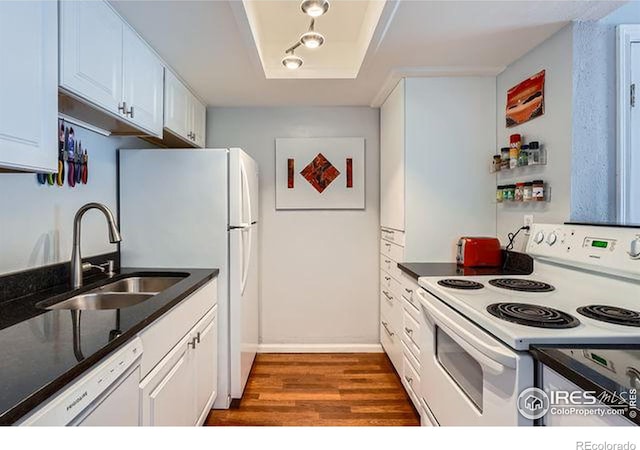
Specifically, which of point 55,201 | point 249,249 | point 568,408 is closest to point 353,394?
point 249,249

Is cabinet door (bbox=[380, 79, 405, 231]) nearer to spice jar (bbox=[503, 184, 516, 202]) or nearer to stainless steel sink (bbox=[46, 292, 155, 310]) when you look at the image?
spice jar (bbox=[503, 184, 516, 202])

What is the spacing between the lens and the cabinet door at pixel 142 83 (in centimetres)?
166

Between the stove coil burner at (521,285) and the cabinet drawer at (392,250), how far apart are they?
79 centimetres

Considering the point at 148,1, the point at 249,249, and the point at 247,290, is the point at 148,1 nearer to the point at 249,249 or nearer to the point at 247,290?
the point at 249,249

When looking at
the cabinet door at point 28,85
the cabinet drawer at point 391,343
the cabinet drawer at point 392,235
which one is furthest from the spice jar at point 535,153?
the cabinet door at point 28,85

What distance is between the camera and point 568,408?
860 mm

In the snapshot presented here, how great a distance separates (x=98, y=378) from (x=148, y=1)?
1.52 metres

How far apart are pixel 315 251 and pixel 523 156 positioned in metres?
1.78

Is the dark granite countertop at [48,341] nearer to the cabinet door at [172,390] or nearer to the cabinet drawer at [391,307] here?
the cabinet door at [172,390]

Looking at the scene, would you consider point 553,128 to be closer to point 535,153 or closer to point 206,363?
point 535,153

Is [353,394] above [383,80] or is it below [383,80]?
below

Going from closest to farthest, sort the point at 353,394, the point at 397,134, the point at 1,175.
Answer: the point at 1,175 < the point at 353,394 < the point at 397,134

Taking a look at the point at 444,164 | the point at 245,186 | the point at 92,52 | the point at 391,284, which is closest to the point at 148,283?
the point at 245,186
